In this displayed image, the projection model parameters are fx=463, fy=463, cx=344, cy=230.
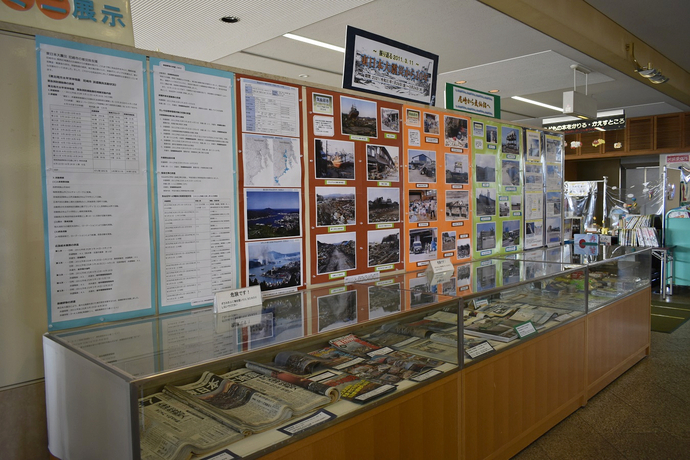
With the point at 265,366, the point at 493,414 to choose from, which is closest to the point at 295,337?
the point at 265,366

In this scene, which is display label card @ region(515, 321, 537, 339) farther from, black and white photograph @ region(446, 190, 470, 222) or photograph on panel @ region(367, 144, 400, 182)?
photograph on panel @ region(367, 144, 400, 182)

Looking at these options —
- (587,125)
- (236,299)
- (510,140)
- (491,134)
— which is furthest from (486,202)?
(587,125)

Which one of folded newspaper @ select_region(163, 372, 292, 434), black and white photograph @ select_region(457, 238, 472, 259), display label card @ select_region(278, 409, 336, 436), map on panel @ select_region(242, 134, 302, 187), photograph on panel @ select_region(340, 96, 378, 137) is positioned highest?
photograph on panel @ select_region(340, 96, 378, 137)

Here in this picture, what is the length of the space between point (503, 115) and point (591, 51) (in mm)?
4905

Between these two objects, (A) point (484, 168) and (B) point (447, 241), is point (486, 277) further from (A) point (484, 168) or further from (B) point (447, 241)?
(A) point (484, 168)

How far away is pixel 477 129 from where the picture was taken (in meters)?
3.25

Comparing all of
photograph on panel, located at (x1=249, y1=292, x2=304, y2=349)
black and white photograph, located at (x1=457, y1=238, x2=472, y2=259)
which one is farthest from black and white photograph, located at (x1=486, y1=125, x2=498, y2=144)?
photograph on panel, located at (x1=249, y1=292, x2=304, y2=349)

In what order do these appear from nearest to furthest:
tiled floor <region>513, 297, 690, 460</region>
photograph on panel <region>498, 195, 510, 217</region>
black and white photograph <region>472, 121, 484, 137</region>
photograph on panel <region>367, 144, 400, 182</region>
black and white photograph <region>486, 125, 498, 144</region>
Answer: photograph on panel <region>367, 144, 400, 182</region>
tiled floor <region>513, 297, 690, 460</region>
black and white photograph <region>472, 121, 484, 137</region>
black and white photograph <region>486, 125, 498, 144</region>
photograph on panel <region>498, 195, 510, 217</region>

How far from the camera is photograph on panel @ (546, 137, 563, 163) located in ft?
13.4

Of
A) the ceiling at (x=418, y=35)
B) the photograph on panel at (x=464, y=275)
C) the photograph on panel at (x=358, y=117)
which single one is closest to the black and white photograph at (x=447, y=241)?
the photograph on panel at (x=464, y=275)

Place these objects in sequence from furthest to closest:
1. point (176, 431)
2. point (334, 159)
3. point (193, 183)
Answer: point (334, 159) → point (193, 183) → point (176, 431)

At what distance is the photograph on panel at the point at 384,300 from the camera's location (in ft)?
5.99

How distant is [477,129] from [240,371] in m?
2.36

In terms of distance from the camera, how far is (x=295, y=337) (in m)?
1.46
